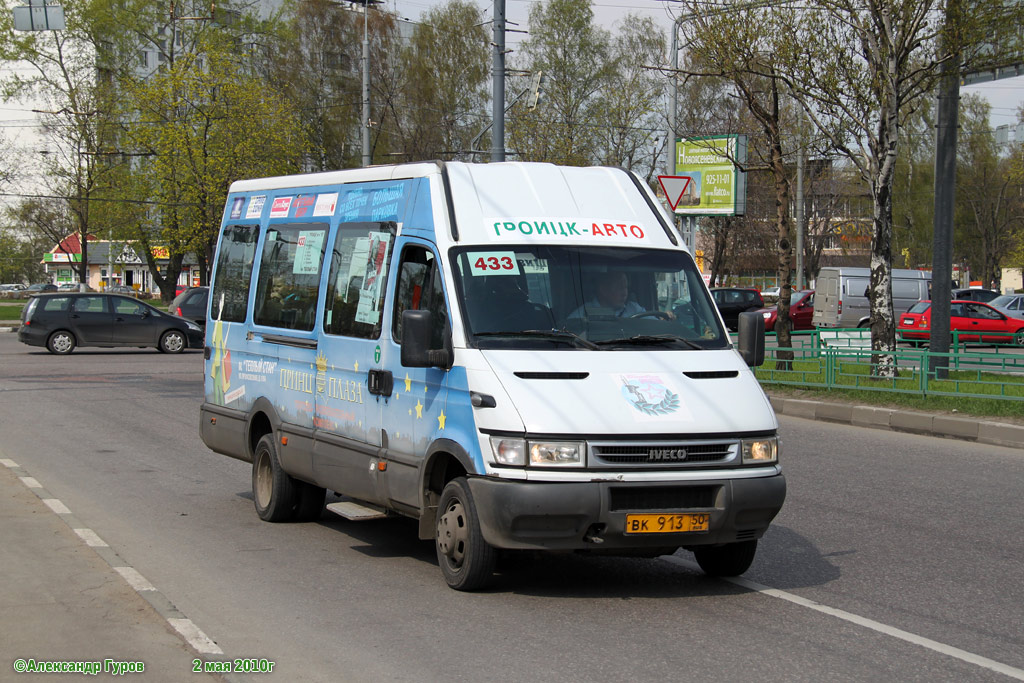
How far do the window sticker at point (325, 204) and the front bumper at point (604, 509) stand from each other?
2.92 m

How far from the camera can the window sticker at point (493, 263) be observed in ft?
22.9

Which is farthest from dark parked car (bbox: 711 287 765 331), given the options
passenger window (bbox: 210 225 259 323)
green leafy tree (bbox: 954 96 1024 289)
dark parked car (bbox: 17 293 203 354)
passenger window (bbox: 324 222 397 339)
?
passenger window (bbox: 324 222 397 339)

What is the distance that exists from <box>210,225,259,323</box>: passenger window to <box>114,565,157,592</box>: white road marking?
2.99 m

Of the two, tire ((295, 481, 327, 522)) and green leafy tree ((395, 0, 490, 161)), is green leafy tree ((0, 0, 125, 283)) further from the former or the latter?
tire ((295, 481, 327, 522))

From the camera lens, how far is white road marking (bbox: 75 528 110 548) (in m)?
7.73

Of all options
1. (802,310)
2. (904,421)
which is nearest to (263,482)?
(904,421)

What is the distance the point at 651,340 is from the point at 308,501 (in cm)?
337

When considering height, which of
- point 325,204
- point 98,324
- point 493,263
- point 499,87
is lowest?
point 98,324

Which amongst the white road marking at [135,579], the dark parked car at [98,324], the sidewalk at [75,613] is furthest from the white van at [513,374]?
the dark parked car at [98,324]

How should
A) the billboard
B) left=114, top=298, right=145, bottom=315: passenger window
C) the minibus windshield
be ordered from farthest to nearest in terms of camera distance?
the billboard
left=114, top=298, right=145, bottom=315: passenger window
the minibus windshield

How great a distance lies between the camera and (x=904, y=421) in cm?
1513

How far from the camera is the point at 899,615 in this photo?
627cm

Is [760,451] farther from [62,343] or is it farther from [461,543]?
[62,343]

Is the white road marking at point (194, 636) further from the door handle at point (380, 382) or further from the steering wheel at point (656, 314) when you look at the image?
the steering wheel at point (656, 314)
